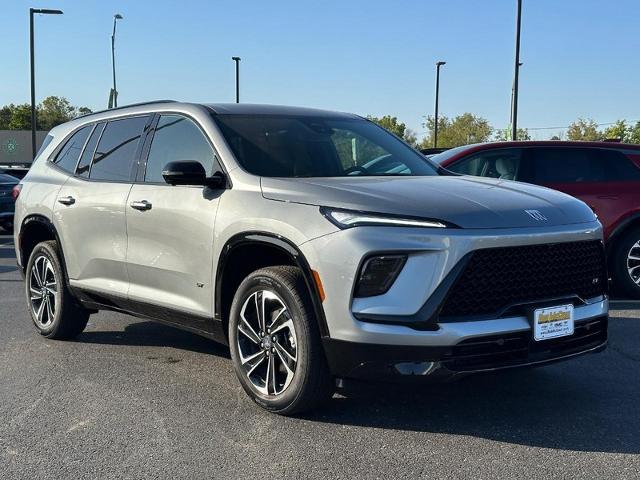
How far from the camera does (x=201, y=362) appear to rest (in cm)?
550

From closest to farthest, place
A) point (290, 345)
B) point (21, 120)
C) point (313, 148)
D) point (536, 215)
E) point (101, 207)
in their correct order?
point (536, 215)
point (290, 345)
point (313, 148)
point (101, 207)
point (21, 120)

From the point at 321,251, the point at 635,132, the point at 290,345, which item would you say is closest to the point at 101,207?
the point at 290,345

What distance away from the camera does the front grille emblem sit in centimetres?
398

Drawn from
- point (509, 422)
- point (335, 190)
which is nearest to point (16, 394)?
point (335, 190)

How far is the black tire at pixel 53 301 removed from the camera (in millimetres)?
6121

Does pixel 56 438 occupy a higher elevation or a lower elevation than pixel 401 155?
lower

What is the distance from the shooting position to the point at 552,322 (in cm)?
390

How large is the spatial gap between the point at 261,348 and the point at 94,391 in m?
1.25

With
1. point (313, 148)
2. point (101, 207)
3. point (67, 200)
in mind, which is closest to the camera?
point (313, 148)

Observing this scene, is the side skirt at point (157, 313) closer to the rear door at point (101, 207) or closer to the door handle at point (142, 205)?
the rear door at point (101, 207)

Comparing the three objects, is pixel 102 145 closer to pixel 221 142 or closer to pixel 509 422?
pixel 221 142

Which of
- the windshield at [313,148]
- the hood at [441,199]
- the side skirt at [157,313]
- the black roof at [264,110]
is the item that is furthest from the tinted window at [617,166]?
the side skirt at [157,313]

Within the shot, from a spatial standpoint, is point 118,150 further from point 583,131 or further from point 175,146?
point 583,131

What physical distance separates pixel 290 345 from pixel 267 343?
164mm
